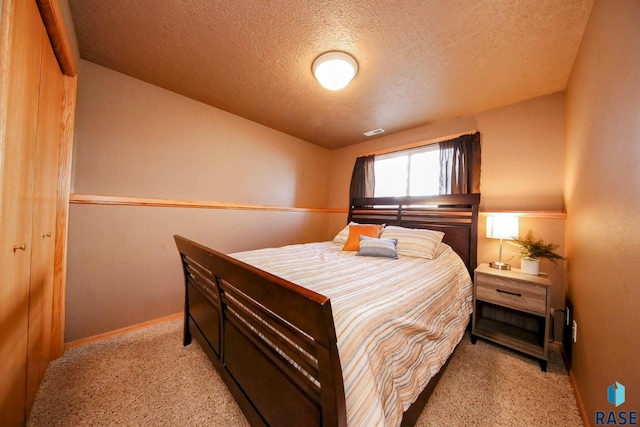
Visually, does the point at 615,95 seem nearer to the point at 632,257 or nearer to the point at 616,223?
the point at 616,223

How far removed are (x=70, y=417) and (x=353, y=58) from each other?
2.89m

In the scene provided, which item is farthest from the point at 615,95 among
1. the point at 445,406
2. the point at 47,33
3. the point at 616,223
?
the point at 47,33

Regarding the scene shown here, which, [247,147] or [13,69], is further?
[247,147]

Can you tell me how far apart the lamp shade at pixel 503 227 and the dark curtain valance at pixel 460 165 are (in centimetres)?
47

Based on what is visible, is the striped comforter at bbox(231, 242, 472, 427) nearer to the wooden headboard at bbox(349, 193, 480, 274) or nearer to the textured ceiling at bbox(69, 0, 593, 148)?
the wooden headboard at bbox(349, 193, 480, 274)

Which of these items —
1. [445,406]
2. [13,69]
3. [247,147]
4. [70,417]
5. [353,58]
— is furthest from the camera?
[247,147]

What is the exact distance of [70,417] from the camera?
1166mm

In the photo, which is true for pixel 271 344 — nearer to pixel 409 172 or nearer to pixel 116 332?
pixel 116 332

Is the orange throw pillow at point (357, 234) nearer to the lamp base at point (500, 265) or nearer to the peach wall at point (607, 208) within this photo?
the lamp base at point (500, 265)

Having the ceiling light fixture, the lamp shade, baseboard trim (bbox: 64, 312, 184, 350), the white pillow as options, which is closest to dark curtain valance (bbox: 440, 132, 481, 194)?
the lamp shade

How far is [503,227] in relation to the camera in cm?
204

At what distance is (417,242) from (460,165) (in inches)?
43.4

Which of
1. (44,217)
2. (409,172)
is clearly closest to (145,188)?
(44,217)

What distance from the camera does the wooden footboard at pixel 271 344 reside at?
0.62 m
